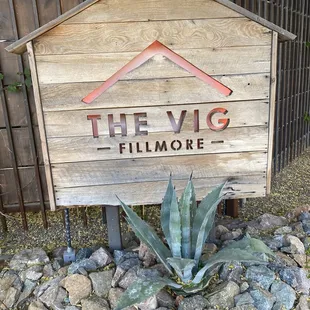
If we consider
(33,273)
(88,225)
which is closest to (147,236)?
(33,273)

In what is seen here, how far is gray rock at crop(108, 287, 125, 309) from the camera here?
5.97 ft

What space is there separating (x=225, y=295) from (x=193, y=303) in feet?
0.59

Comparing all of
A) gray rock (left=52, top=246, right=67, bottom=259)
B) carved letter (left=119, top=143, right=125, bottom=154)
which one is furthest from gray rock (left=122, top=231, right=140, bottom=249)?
carved letter (left=119, top=143, right=125, bottom=154)

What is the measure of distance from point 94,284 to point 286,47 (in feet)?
10.2

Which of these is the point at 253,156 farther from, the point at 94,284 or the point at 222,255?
the point at 94,284

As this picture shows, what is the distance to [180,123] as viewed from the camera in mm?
1843

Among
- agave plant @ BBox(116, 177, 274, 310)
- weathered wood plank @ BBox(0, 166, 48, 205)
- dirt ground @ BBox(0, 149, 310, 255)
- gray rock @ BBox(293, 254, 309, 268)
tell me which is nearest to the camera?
agave plant @ BBox(116, 177, 274, 310)

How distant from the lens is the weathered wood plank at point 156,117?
1799 millimetres

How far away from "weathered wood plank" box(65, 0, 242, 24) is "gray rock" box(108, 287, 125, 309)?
143cm

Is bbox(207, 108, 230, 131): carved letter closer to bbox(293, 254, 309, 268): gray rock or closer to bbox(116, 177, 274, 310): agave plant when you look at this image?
bbox(116, 177, 274, 310): agave plant

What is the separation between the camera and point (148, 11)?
170 cm

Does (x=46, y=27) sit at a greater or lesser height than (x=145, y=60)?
greater

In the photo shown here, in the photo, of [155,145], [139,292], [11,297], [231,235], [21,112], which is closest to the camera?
[139,292]

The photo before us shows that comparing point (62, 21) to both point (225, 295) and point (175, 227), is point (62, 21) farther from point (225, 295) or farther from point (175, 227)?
point (225, 295)
